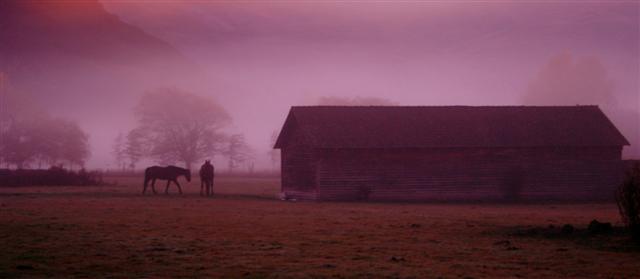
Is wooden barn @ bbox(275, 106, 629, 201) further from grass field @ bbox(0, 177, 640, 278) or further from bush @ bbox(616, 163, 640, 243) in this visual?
bush @ bbox(616, 163, 640, 243)

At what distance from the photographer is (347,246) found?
19391mm

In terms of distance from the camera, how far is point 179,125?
9062cm

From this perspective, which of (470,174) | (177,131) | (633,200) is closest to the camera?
(633,200)

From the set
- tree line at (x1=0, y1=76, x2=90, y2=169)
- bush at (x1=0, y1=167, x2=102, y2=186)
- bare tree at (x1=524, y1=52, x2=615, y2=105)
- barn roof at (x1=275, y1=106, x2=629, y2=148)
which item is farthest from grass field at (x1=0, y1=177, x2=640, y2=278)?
bare tree at (x1=524, y1=52, x2=615, y2=105)

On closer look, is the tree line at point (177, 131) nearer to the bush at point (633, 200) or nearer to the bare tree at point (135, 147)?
the bare tree at point (135, 147)

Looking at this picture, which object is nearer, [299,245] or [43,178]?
[299,245]

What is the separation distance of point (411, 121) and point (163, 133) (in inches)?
2009

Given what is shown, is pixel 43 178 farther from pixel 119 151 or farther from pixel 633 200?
pixel 119 151

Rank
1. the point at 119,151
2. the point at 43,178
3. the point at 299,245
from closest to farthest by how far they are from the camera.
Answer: the point at 299,245
the point at 43,178
the point at 119,151

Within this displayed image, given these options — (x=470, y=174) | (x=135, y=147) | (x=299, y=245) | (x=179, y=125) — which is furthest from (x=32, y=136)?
(x=299, y=245)

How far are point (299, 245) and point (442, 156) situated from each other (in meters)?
27.2

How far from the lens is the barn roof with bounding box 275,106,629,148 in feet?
149

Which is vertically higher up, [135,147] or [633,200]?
[135,147]

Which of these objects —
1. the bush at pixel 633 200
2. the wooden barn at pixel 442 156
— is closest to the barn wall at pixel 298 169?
the wooden barn at pixel 442 156
